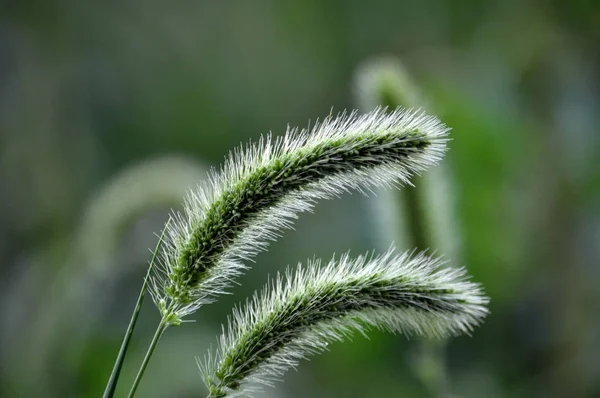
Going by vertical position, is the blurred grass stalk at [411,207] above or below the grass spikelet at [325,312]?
above

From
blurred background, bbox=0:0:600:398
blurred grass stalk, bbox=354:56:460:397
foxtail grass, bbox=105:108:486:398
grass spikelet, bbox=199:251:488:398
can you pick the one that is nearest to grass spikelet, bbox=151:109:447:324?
foxtail grass, bbox=105:108:486:398

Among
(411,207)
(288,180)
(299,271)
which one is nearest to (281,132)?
(411,207)

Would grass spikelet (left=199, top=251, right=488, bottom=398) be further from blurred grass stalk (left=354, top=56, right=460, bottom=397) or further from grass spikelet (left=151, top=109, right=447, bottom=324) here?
blurred grass stalk (left=354, top=56, right=460, bottom=397)

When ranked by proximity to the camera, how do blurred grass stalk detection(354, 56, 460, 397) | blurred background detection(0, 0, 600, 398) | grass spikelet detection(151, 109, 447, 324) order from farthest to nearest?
blurred background detection(0, 0, 600, 398)
blurred grass stalk detection(354, 56, 460, 397)
grass spikelet detection(151, 109, 447, 324)

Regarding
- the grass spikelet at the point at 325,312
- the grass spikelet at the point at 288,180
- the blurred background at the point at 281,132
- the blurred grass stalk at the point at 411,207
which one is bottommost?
the grass spikelet at the point at 325,312

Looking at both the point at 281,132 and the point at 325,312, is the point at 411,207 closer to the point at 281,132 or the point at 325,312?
the point at 325,312

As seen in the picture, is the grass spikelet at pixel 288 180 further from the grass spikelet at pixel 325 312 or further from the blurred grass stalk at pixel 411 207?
the blurred grass stalk at pixel 411 207

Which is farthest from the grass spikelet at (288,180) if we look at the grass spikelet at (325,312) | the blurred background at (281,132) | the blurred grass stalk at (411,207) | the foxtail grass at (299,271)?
the blurred background at (281,132)

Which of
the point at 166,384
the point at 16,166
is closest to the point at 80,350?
the point at 166,384
